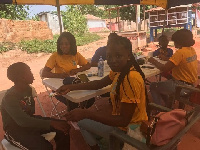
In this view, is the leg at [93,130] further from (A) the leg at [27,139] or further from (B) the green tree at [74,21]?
(B) the green tree at [74,21]

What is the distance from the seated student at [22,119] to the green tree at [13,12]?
21.5 metres

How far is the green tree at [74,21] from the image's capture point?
23905mm

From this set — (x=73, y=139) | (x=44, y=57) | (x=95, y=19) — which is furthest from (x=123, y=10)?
(x=95, y=19)

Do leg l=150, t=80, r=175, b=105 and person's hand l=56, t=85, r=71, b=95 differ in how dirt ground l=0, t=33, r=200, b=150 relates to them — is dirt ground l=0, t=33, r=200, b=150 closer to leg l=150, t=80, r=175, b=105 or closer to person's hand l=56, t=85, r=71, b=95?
leg l=150, t=80, r=175, b=105

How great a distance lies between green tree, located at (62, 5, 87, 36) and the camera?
23905 millimetres

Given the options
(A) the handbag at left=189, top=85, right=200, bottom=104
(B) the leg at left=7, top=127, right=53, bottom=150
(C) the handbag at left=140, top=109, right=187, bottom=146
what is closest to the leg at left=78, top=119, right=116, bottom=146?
(B) the leg at left=7, top=127, right=53, bottom=150

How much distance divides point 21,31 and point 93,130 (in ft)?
61.6

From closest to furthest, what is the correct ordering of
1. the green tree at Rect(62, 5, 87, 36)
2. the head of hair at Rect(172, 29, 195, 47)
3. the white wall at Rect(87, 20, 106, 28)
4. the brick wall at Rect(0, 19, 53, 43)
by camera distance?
the head of hair at Rect(172, 29, 195, 47)
the brick wall at Rect(0, 19, 53, 43)
the green tree at Rect(62, 5, 87, 36)
the white wall at Rect(87, 20, 106, 28)

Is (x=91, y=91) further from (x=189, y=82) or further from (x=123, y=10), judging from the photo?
(x=123, y=10)

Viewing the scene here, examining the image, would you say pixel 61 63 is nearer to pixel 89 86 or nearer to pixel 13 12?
pixel 89 86

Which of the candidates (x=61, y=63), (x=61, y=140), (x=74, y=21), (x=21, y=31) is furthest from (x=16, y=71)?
(x=74, y=21)

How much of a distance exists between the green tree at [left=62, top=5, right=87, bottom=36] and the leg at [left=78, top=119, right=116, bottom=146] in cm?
2307

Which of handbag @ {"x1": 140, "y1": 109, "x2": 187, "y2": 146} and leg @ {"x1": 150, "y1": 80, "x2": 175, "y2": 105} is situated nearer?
handbag @ {"x1": 140, "y1": 109, "x2": 187, "y2": 146}

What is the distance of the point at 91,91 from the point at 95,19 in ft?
154
